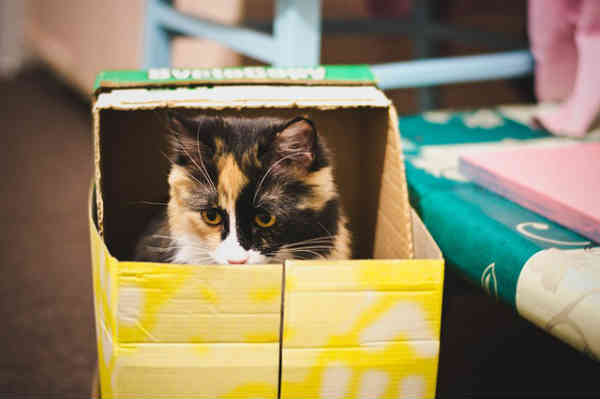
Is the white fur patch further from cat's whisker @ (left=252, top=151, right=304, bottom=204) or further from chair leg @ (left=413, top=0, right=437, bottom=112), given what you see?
chair leg @ (left=413, top=0, right=437, bottom=112)

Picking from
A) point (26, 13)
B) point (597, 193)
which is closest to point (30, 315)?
point (597, 193)

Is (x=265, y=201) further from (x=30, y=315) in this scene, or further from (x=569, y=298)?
(x=30, y=315)

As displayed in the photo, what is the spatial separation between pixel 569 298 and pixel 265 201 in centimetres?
38

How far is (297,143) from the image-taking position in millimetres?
679

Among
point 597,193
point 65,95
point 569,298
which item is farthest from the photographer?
point 65,95

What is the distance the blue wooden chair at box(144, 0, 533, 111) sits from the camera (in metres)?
0.87

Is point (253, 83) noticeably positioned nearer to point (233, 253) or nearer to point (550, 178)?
point (233, 253)

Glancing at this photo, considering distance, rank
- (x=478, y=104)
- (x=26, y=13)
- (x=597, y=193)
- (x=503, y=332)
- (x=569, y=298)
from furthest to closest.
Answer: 1. (x=26, y=13)
2. (x=478, y=104)
3. (x=503, y=332)
4. (x=597, y=193)
5. (x=569, y=298)

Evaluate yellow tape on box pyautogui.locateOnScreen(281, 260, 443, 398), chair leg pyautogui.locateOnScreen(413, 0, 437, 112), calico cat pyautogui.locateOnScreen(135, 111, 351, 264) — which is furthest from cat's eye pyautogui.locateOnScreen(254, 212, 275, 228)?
chair leg pyautogui.locateOnScreen(413, 0, 437, 112)

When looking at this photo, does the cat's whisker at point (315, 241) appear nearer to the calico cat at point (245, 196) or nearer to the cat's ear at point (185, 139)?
the calico cat at point (245, 196)

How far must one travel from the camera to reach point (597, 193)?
0.65m

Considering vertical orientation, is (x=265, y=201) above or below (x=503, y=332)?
above

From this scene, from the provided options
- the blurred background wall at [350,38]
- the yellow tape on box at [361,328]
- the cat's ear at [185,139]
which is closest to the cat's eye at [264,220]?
the cat's ear at [185,139]

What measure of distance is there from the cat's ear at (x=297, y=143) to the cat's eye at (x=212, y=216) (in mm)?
115
